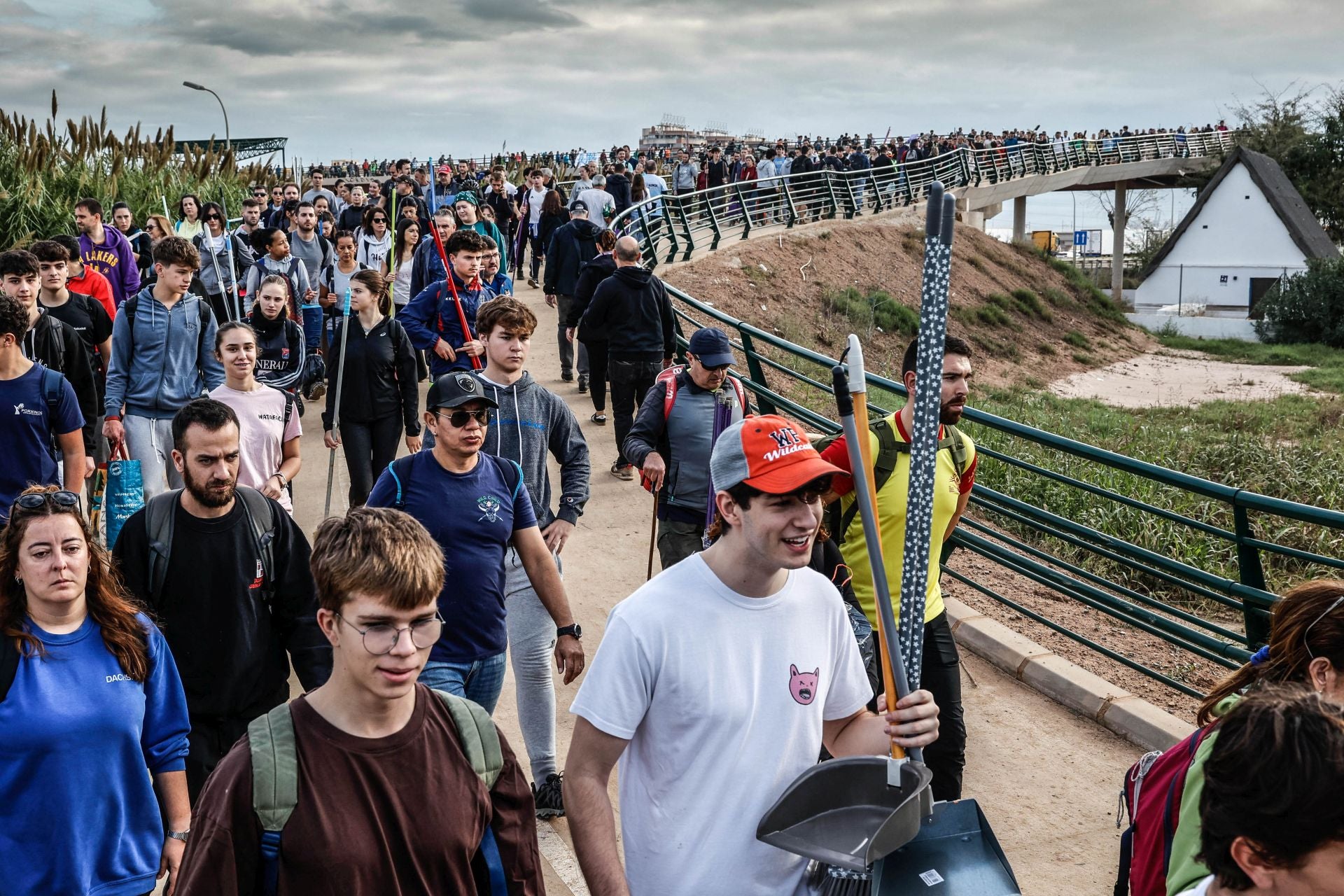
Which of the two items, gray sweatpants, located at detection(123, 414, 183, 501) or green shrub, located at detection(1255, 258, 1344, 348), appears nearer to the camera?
gray sweatpants, located at detection(123, 414, 183, 501)

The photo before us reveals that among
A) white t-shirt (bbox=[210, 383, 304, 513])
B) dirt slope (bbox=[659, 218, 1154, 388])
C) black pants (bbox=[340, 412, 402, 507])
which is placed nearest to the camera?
white t-shirt (bbox=[210, 383, 304, 513])

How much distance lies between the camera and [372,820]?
247 cm

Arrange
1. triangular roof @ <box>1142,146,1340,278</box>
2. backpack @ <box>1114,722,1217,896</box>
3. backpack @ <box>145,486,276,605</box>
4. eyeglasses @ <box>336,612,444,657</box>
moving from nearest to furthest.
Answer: eyeglasses @ <box>336,612,444,657</box> < backpack @ <box>1114,722,1217,896</box> < backpack @ <box>145,486,276,605</box> < triangular roof @ <box>1142,146,1340,278</box>

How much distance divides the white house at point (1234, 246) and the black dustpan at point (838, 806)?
159ft

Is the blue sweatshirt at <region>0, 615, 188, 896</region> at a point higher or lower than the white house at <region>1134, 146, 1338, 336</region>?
lower

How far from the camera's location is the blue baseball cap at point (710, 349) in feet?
21.3

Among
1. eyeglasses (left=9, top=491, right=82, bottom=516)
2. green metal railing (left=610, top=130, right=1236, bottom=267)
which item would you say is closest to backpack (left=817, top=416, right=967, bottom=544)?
eyeglasses (left=9, top=491, right=82, bottom=516)

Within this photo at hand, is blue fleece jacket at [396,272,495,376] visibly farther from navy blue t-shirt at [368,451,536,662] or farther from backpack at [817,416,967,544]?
backpack at [817,416,967,544]

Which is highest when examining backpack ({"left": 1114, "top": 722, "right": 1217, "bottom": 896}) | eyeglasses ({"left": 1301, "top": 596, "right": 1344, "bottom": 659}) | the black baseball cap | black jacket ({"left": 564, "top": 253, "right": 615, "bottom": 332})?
black jacket ({"left": 564, "top": 253, "right": 615, "bottom": 332})

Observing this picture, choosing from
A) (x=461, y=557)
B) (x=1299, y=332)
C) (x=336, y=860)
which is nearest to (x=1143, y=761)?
(x=336, y=860)

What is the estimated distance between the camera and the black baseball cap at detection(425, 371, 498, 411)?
4586 millimetres

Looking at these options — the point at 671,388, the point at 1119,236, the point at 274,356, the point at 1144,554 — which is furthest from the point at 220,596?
the point at 1119,236

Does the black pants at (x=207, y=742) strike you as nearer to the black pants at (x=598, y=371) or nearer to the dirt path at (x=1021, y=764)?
the dirt path at (x=1021, y=764)

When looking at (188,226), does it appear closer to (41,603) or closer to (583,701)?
(41,603)
